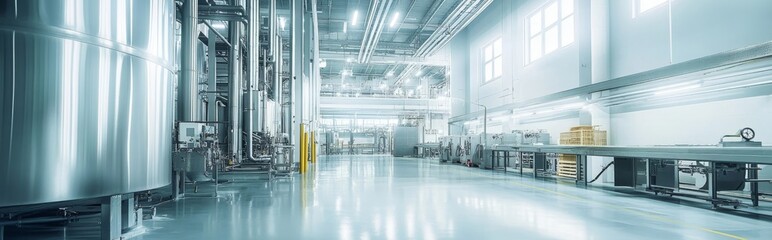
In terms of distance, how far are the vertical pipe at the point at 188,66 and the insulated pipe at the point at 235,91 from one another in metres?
1.42

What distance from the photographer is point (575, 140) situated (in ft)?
37.4

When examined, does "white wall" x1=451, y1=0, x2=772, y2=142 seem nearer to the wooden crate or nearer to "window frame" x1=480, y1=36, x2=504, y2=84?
"window frame" x1=480, y1=36, x2=504, y2=84

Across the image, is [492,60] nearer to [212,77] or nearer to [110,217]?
[212,77]

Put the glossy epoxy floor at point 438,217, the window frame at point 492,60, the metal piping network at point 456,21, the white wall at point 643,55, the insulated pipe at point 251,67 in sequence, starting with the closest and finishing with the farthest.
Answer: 1. the glossy epoxy floor at point 438,217
2. the white wall at point 643,55
3. the insulated pipe at point 251,67
4. the metal piping network at point 456,21
5. the window frame at point 492,60

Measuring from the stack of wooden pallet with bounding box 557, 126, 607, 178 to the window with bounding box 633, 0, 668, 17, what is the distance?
315cm

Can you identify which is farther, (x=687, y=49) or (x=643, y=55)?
(x=643, y=55)

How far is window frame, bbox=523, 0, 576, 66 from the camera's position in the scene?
42.0ft

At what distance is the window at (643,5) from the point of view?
32.9 feet

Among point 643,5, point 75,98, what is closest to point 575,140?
point 643,5

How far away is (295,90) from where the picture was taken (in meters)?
13.3

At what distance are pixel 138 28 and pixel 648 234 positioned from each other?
533cm

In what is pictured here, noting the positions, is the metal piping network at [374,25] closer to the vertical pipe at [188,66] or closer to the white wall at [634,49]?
the white wall at [634,49]

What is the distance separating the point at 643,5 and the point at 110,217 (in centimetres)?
1191

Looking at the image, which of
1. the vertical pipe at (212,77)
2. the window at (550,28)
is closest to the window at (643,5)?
the window at (550,28)
